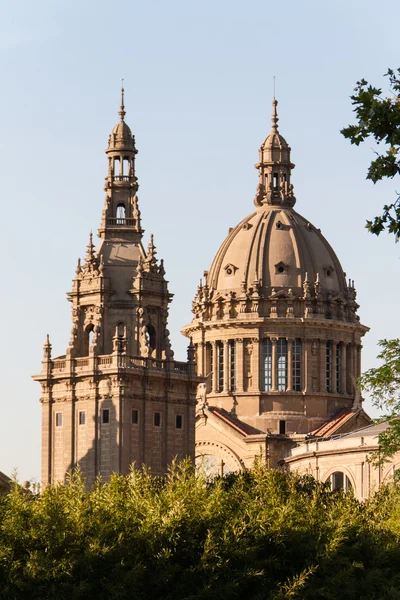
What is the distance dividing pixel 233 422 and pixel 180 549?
101375 millimetres

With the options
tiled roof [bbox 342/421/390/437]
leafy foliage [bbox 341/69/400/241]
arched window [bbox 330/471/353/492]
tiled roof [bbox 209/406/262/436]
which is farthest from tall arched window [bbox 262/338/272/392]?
leafy foliage [bbox 341/69/400/241]

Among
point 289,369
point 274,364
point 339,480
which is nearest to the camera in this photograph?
point 339,480

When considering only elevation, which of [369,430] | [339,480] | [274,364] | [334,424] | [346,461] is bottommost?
[339,480]

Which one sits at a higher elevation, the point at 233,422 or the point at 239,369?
the point at 239,369

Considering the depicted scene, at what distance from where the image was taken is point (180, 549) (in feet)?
312

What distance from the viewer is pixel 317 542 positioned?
324ft

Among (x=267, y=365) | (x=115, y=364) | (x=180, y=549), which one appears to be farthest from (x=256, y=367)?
(x=180, y=549)

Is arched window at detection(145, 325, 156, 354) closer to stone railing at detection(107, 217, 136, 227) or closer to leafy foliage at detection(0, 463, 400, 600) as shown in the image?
stone railing at detection(107, 217, 136, 227)

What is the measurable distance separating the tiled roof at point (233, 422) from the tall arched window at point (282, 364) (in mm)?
4327

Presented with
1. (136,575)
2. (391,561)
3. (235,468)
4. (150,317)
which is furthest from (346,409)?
(136,575)

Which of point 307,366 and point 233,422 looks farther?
point 307,366

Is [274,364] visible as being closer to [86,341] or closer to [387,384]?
[86,341]

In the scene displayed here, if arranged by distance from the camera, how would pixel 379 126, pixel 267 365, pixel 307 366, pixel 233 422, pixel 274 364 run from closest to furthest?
pixel 379 126 → pixel 233 422 → pixel 307 366 → pixel 274 364 → pixel 267 365

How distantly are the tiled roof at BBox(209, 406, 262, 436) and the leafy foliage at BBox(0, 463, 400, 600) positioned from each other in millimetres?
91524
